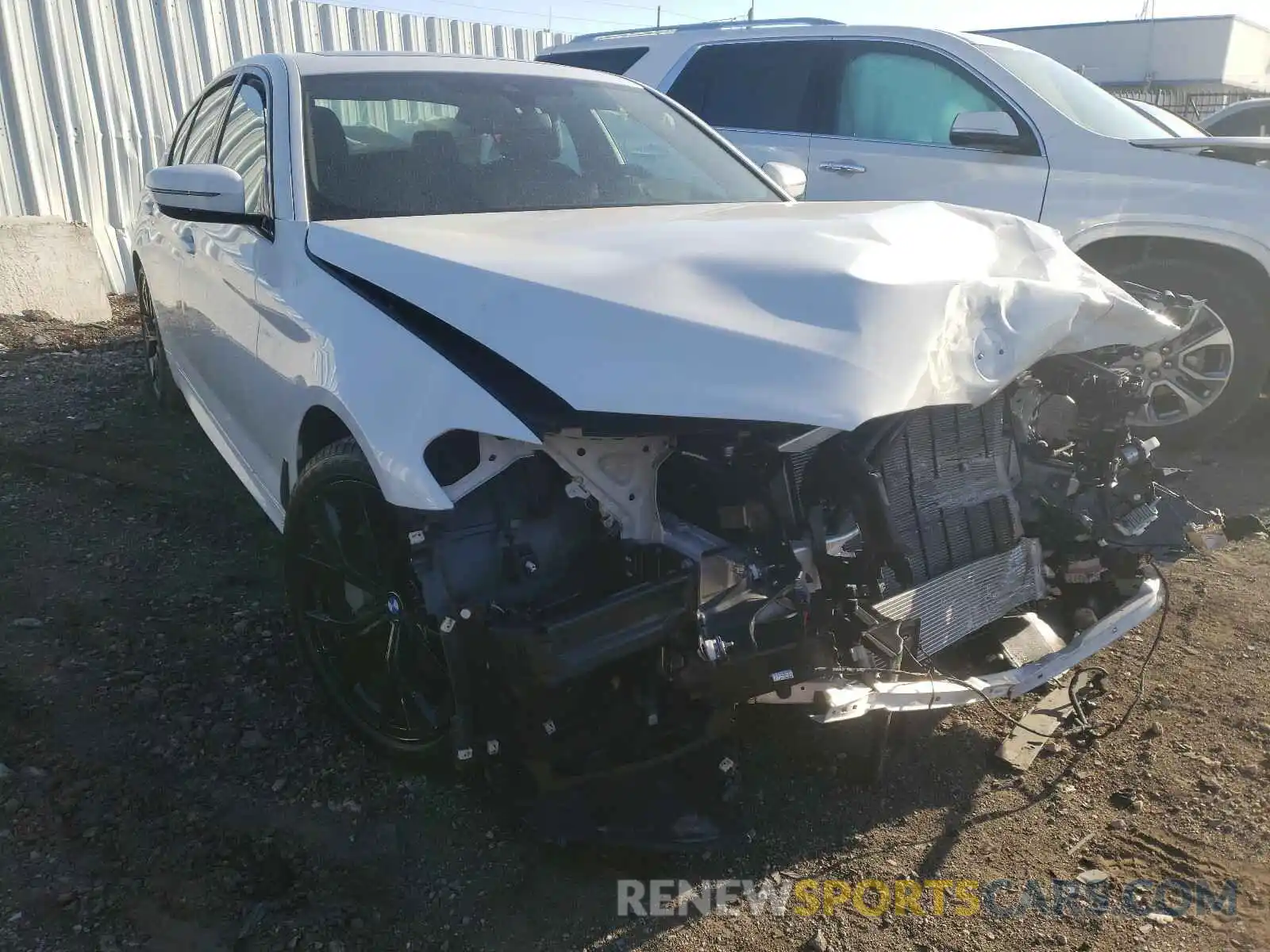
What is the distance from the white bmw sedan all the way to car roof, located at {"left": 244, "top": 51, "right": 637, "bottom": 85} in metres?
0.08

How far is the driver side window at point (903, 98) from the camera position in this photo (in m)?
5.41

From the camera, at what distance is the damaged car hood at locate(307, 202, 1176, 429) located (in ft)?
6.83

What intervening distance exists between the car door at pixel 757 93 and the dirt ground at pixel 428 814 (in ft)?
11.3

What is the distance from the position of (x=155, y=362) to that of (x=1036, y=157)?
4844mm

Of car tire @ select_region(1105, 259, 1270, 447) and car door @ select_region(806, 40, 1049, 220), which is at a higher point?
car door @ select_region(806, 40, 1049, 220)

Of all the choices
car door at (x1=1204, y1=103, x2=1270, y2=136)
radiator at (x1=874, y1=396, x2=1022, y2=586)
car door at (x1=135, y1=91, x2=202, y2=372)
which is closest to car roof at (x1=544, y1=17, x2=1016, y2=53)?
car door at (x1=135, y1=91, x2=202, y2=372)

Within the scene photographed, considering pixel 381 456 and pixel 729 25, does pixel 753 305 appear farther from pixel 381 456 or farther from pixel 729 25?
pixel 729 25

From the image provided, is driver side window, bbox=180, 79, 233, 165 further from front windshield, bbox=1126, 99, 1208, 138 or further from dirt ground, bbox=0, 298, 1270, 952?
front windshield, bbox=1126, 99, 1208, 138

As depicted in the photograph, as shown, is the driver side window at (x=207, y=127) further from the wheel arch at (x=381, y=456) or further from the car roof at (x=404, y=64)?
the wheel arch at (x=381, y=456)

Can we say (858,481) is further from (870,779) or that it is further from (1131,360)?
(1131,360)

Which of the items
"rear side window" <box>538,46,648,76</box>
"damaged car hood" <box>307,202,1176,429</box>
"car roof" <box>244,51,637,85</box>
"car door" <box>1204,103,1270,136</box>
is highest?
"car roof" <box>244,51,637,85</box>

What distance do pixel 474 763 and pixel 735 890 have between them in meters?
0.69

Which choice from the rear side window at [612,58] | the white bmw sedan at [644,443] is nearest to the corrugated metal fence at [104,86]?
the rear side window at [612,58]

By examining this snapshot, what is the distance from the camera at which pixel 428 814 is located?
2580 millimetres
